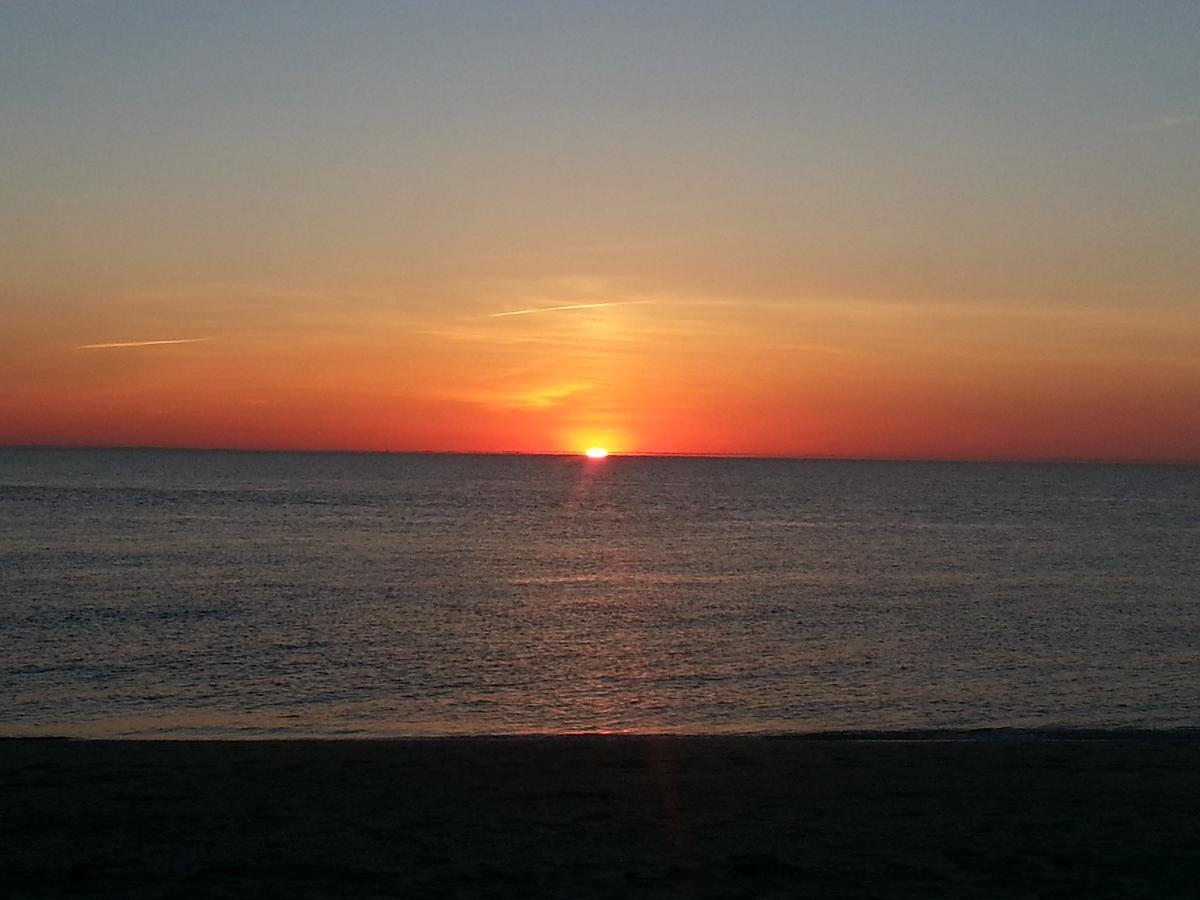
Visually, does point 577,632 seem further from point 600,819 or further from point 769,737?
point 600,819

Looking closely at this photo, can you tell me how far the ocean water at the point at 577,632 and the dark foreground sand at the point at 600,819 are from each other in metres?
5.67

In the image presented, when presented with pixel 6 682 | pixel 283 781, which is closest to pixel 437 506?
pixel 6 682

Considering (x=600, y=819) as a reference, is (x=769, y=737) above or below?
below

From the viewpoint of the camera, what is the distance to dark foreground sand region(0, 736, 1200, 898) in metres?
8.24

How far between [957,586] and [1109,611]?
7.31 meters

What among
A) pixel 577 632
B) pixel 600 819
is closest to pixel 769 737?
pixel 600 819

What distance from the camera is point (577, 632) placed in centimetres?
2917

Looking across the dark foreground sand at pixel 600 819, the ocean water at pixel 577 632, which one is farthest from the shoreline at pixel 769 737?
the ocean water at pixel 577 632

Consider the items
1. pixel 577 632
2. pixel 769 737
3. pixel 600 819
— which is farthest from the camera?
pixel 577 632

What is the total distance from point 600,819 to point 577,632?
19298 millimetres

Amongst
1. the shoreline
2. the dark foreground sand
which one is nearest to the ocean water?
the shoreline

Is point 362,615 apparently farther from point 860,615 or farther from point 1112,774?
point 1112,774

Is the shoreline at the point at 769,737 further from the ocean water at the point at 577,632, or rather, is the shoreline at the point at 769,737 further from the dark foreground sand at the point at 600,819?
the ocean water at the point at 577,632

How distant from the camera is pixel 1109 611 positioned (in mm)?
34594
